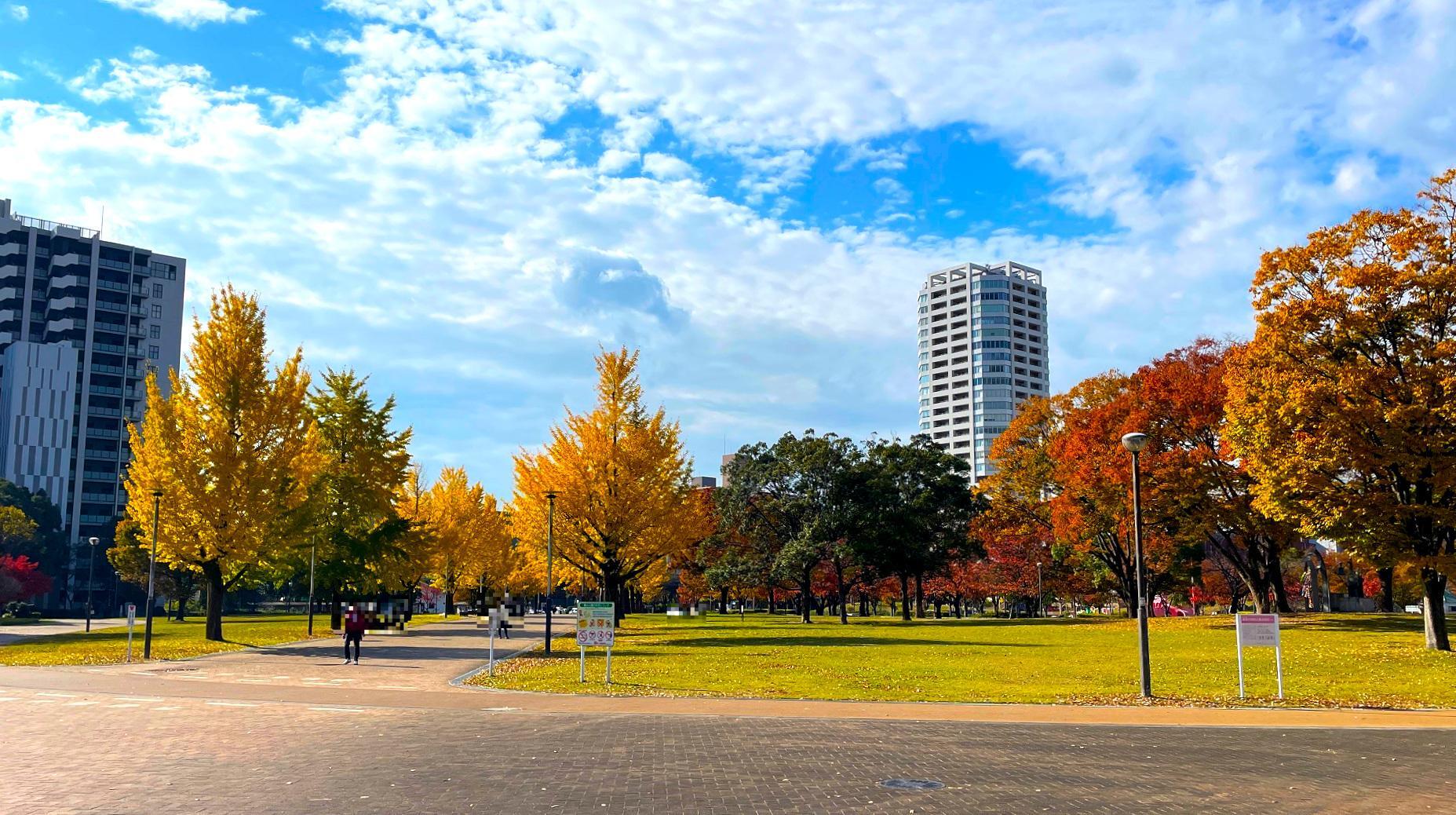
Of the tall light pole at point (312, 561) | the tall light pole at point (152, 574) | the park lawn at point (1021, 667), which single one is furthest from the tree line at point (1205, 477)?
the tall light pole at point (152, 574)

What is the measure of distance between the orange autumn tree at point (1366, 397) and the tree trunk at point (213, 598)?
38190 mm

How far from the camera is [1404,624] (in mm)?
43844

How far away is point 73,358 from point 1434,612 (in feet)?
435

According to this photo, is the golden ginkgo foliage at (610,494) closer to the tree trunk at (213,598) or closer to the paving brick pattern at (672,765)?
the tree trunk at (213,598)

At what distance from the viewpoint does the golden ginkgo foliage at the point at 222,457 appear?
38.8m

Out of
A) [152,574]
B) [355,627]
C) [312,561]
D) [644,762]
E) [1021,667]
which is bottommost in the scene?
[1021,667]

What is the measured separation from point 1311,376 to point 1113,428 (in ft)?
60.7

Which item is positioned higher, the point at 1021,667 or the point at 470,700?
the point at 470,700

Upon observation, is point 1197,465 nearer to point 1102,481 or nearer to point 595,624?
point 1102,481

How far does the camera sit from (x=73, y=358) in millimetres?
119812

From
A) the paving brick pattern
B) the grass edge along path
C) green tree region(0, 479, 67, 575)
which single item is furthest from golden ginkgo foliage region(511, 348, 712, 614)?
green tree region(0, 479, 67, 575)

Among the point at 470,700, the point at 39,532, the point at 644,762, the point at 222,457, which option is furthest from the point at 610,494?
the point at 39,532

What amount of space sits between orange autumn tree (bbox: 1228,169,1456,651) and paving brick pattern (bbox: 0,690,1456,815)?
1666 cm

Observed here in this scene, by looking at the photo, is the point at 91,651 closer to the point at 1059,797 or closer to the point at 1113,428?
the point at 1059,797
